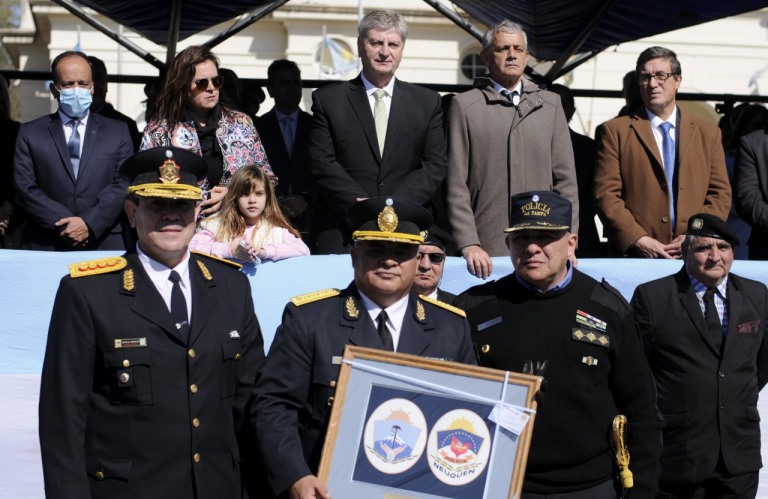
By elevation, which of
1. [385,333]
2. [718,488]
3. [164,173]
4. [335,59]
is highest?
[335,59]

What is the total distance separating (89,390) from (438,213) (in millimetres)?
3768

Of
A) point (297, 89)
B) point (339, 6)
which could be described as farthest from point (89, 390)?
point (339, 6)

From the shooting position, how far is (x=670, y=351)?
6008mm

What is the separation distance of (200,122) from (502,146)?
1672 mm

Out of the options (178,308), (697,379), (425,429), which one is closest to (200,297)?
(178,308)

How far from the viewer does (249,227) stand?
6703 millimetres

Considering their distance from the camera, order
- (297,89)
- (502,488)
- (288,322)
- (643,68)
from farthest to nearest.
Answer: (297,89) < (643,68) < (288,322) < (502,488)

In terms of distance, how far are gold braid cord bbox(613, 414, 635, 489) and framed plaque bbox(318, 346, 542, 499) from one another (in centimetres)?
67

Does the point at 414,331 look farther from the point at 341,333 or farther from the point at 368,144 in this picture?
the point at 368,144

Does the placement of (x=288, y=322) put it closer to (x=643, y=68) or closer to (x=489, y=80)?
(x=489, y=80)

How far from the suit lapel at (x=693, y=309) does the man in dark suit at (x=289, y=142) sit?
2471 millimetres

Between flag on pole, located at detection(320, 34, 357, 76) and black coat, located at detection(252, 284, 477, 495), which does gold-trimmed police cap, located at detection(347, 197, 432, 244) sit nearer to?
black coat, located at detection(252, 284, 477, 495)

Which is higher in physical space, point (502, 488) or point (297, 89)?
point (297, 89)

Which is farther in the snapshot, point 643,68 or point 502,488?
point 643,68
